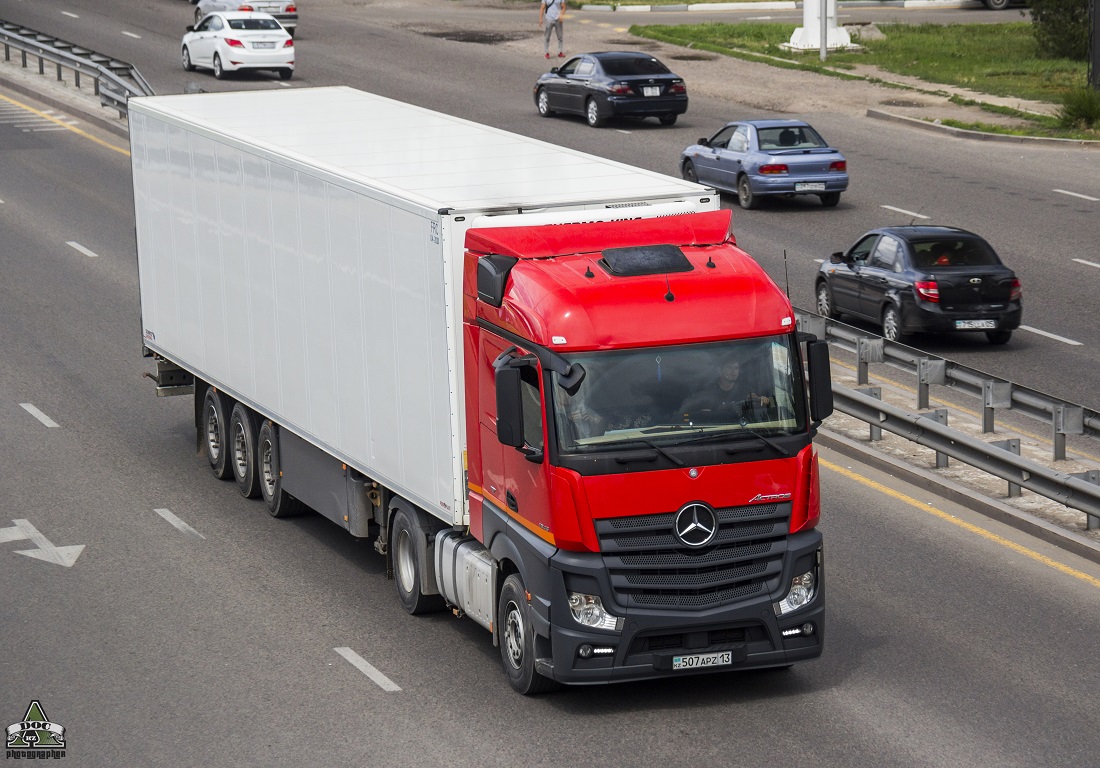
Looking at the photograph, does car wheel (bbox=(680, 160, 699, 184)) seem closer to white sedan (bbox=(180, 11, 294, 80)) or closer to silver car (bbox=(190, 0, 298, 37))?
white sedan (bbox=(180, 11, 294, 80))

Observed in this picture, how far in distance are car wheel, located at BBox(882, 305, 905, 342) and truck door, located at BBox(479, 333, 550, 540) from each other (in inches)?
471

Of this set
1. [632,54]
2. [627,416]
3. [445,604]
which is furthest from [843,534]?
[632,54]

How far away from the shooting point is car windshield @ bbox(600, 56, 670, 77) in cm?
3847

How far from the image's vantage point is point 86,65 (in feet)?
130

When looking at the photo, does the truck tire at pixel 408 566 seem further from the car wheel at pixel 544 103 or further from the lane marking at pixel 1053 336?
the car wheel at pixel 544 103

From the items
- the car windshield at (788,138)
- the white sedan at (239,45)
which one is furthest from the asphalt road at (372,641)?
the white sedan at (239,45)

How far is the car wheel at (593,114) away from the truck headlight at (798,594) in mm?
28031

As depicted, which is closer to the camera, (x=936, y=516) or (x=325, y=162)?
(x=325, y=162)

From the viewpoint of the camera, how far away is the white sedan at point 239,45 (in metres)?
43.0

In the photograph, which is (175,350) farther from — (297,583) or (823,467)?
(823,467)

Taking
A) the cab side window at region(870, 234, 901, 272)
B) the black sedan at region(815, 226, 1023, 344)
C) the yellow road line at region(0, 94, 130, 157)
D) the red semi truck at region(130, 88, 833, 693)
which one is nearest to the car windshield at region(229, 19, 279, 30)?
the yellow road line at region(0, 94, 130, 157)

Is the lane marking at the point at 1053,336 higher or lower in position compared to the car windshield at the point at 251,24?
lower

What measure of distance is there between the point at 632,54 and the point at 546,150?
25741 millimetres

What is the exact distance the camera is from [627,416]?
10.9m
